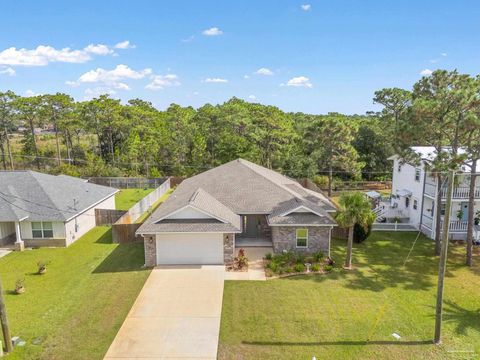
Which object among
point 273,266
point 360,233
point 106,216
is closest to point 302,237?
point 273,266

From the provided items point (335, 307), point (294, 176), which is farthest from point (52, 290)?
point (294, 176)

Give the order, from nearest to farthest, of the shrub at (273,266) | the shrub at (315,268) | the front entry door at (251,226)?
1. the shrub at (273,266)
2. the shrub at (315,268)
3. the front entry door at (251,226)

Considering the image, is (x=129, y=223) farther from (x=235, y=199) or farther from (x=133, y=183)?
(x=133, y=183)

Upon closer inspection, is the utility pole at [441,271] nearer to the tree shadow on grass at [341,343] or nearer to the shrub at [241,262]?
the tree shadow on grass at [341,343]

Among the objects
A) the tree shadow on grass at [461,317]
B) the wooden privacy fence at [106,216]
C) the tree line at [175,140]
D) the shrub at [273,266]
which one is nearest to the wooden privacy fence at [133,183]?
the tree line at [175,140]

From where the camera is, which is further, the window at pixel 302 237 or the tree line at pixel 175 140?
the tree line at pixel 175 140

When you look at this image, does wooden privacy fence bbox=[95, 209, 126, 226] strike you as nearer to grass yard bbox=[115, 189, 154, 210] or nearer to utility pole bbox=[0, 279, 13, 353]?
grass yard bbox=[115, 189, 154, 210]

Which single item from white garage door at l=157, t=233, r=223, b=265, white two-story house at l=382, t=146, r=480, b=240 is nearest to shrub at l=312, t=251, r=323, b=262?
white garage door at l=157, t=233, r=223, b=265
